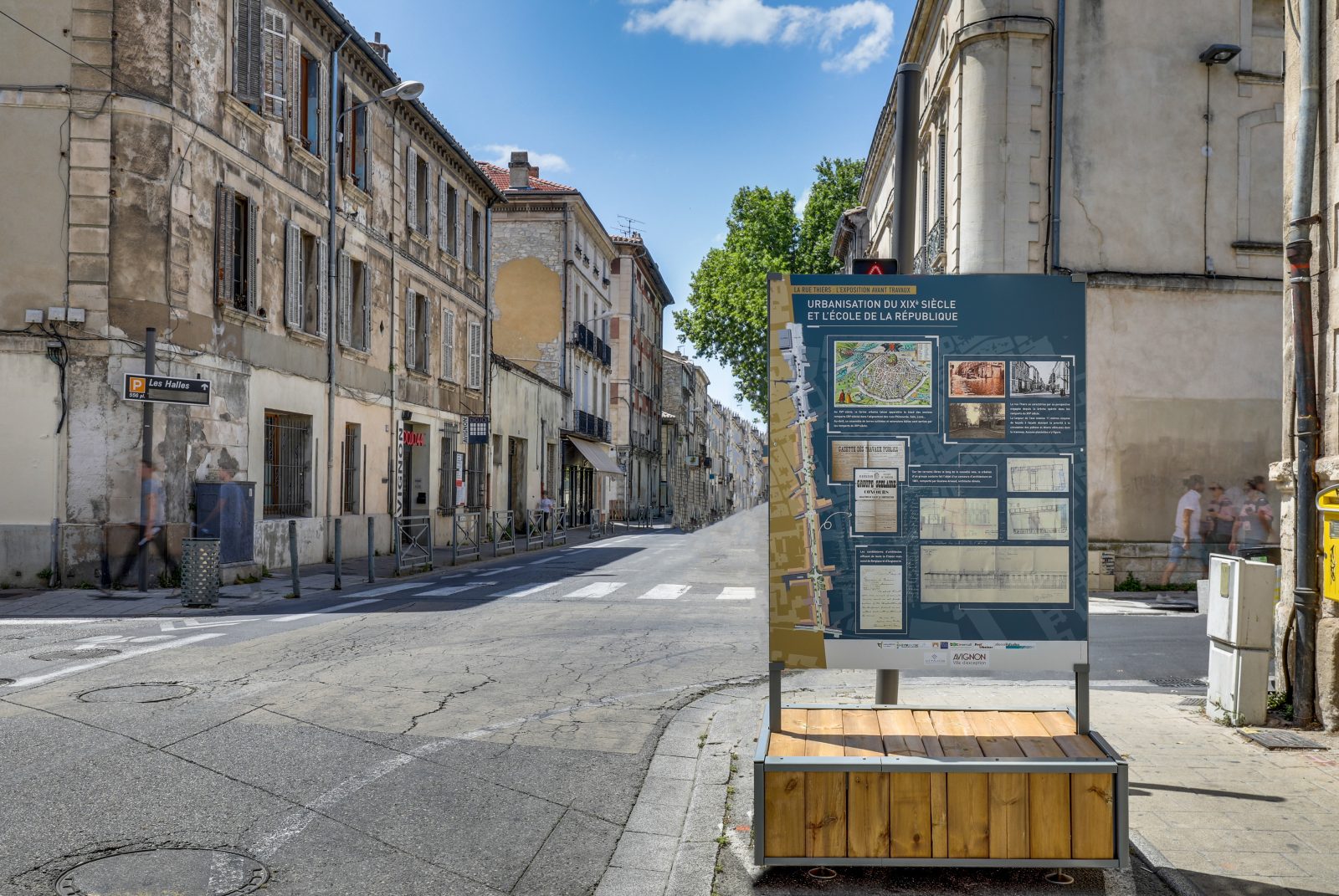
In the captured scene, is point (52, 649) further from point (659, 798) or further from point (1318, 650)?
point (1318, 650)

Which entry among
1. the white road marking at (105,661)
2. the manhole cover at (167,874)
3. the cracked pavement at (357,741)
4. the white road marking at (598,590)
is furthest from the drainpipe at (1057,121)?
the manhole cover at (167,874)

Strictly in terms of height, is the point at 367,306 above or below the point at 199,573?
above

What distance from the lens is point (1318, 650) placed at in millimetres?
6484

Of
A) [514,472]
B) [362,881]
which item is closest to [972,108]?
[362,881]

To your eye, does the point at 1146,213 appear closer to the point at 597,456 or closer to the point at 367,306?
the point at 367,306

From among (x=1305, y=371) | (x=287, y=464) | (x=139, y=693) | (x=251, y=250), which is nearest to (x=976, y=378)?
(x=1305, y=371)

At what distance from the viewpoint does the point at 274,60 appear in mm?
18422

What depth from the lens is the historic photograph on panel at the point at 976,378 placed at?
14.7 ft

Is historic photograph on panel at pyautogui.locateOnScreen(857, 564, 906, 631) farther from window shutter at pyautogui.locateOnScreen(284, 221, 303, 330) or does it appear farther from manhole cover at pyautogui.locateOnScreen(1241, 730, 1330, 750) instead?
window shutter at pyautogui.locateOnScreen(284, 221, 303, 330)

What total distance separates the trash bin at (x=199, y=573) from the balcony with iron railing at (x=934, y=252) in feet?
37.7

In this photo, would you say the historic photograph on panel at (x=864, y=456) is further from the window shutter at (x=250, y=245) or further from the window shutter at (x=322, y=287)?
the window shutter at (x=322, y=287)

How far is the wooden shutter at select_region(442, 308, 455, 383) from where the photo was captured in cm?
2767

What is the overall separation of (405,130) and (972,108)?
13.2 metres

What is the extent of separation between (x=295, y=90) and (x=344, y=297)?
3.86m
